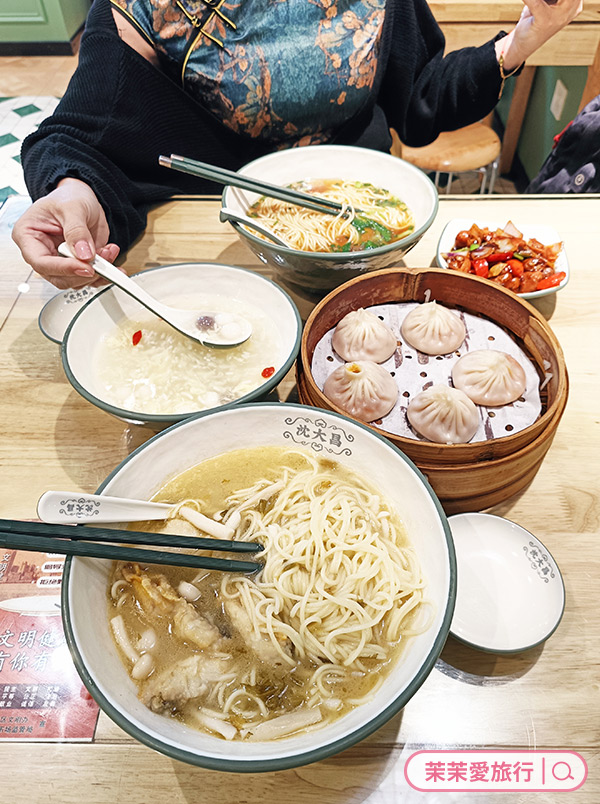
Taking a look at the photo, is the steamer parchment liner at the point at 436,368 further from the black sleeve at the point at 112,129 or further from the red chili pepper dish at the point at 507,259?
the black sleeve at the point at 112,129

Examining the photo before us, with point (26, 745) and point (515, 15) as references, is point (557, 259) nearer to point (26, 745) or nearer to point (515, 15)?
point (26, 745)

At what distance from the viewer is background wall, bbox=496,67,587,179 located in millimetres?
4379

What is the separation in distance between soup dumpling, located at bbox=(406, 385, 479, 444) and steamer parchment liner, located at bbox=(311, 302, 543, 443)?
0.11 feet

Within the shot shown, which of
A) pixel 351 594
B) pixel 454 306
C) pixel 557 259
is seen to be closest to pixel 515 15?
pixel 557 259

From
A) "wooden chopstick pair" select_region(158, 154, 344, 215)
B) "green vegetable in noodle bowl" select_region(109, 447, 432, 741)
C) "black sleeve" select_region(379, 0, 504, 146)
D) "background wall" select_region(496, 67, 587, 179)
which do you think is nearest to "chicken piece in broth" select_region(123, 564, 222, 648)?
"green vegetable in noodle bowl" select_region(109, 447, 432, 741)

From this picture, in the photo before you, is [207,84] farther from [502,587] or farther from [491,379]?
[502,587]

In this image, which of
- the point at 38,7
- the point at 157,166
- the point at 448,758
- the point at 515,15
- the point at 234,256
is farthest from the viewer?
the point at 38,7

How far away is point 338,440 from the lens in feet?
3.73

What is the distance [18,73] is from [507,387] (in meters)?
8.03

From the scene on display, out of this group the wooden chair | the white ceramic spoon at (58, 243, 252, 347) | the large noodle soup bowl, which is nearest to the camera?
the large noodle soup bowl

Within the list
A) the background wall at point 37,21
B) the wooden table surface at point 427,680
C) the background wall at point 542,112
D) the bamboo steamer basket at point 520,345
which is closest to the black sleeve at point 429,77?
the wooden table surface at point 427,680

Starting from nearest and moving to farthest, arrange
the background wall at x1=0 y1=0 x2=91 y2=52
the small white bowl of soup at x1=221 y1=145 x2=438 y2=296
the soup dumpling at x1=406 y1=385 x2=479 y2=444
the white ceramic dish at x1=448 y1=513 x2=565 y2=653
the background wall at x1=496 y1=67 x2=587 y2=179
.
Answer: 1. the white ceramic dish at x1=448 y1=513 x2=565 y2=653
2. the soup dumpling at x1=406 y1=385 x2=479 y2=444
3. the small white bowl of soup at x1=221 y1=145 x2=438 y2=296
4. the background wall at x1=496 y1=67 x2=587 y2=179
5. the background wall at x1=0 y1=0 x2=91 y2=52

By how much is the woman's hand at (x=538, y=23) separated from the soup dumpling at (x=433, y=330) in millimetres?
1319

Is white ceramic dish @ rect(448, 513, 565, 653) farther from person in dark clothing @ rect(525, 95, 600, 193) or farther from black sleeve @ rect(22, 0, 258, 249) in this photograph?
person in dark clothing @ rect(525, 95, 600, 193)
